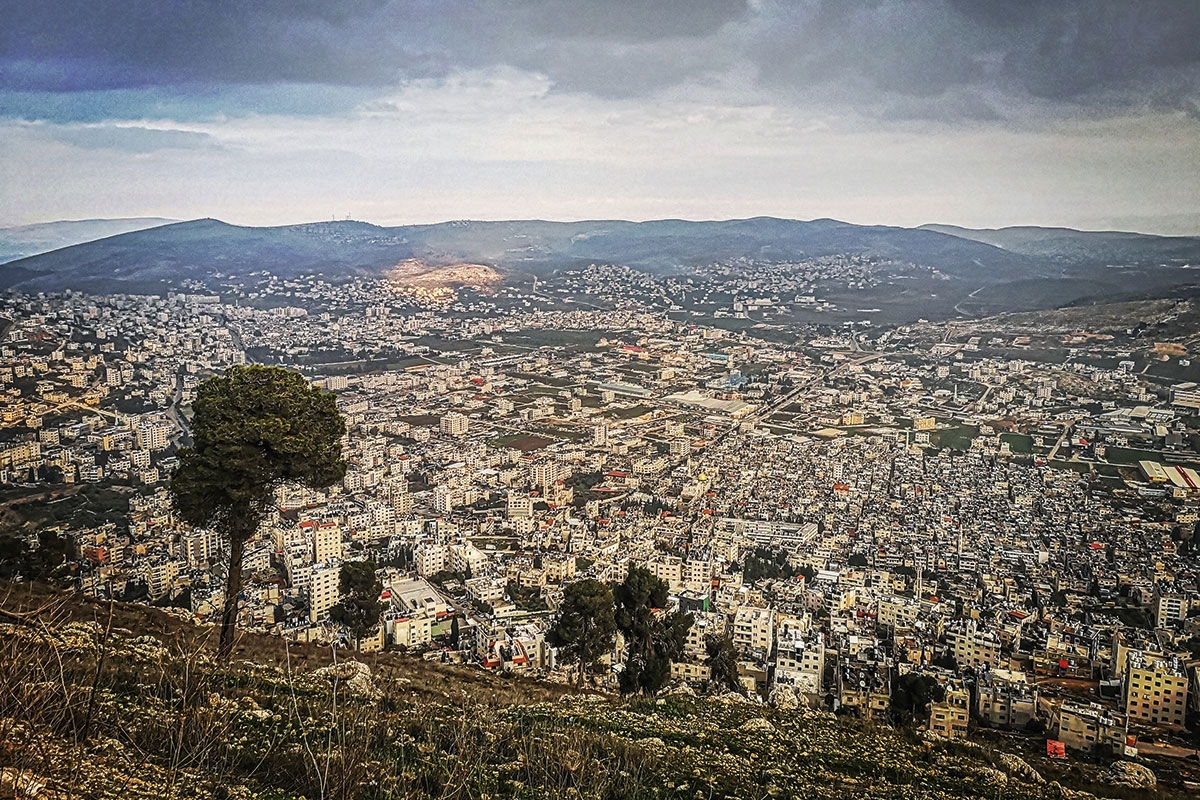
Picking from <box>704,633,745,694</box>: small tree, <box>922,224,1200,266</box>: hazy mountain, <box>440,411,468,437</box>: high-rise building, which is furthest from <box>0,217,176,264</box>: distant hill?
<box>922,224,1200,266</box>: hazy mountain

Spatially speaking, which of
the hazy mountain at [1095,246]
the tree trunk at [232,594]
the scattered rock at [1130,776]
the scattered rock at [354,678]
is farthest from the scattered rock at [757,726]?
the hazy mountain at [1095,246]

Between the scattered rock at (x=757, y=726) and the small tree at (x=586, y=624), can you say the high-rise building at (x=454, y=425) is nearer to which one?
the small tree at (x=586, y=624)

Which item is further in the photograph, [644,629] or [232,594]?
[644,629]

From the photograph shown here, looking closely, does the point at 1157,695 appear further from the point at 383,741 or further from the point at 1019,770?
the point at 383,741

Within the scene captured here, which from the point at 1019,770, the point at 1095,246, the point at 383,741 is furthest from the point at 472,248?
the point at 383,741

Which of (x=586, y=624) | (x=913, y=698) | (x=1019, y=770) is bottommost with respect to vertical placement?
(x=913, y=698)

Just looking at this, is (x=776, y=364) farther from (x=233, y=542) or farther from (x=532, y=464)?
(x=233, y=542)
